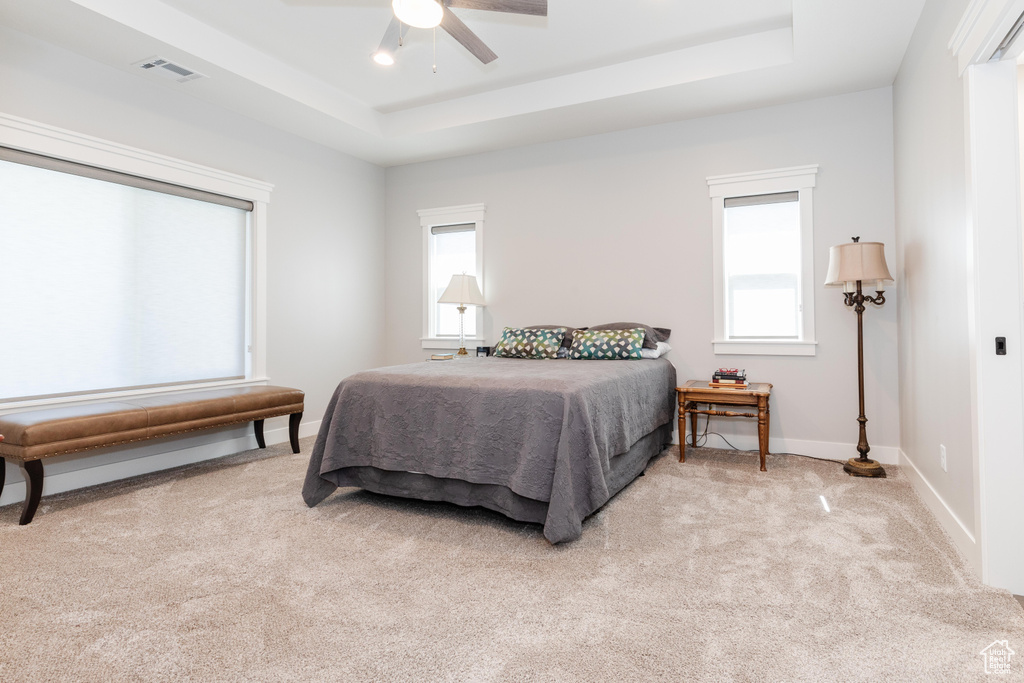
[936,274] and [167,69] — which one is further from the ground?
[167,69]

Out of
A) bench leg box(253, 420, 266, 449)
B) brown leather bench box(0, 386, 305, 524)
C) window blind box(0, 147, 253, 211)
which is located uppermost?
window blind box(0, 147, 253, 211)

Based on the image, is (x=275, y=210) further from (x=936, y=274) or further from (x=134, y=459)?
(x=936, y=274)

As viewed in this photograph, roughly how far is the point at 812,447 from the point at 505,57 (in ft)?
11.7

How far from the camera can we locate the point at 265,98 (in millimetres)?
4008

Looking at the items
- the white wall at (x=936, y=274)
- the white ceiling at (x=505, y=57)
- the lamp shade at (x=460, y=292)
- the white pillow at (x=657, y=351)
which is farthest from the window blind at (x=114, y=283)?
the white wall at (x=936, y=274)

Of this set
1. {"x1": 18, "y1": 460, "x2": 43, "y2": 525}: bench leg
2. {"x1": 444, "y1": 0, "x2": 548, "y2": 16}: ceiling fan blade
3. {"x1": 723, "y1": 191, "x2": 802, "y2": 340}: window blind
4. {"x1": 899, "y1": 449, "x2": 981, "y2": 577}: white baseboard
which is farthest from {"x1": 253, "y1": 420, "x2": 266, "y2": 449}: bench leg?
{"x1": 899, "y1": 449, "x2": 981, "y2": 577}: white baseboard

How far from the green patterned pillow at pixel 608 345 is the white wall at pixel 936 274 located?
1.68 metres

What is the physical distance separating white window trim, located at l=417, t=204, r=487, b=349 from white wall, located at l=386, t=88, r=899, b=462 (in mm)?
77

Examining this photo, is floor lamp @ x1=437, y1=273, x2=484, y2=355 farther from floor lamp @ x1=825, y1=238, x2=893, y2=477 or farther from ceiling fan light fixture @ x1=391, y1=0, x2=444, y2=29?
floor lamp @ x1=825, y1=238, x2=893, y2=477

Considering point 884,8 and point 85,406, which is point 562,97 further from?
point 85,406

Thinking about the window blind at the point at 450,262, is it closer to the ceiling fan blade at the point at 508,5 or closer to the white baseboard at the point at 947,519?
the ceiling fan blade at the point at 508,5

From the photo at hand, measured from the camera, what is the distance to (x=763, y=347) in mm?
4145

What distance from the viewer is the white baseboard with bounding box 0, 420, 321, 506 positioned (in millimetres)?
3213

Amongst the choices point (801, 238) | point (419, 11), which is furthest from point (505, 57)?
point (801, 238)
